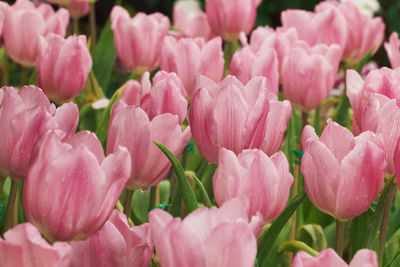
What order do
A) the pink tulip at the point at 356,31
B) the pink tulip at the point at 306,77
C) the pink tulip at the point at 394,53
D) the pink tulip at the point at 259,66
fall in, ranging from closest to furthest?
the pink tulip at the point at 259,66 → the pink tulip at the point at 306,77 → the pink tulip at the point at 394,53 → the pink tulip at the point at 356,31

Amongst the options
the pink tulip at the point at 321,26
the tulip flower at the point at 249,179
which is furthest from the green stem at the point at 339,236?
the pink tulip at the point at 321,26

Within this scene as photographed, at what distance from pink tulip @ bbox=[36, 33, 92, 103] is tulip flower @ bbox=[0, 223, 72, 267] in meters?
0.64

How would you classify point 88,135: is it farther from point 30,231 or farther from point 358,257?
point 358,257

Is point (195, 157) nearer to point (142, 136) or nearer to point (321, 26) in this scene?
point (321, 26)

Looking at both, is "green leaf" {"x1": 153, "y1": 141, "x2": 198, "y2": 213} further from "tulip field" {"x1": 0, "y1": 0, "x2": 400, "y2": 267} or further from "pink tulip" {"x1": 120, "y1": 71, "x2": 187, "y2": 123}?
"pink tulip" {"x1": 120, "y1": 71, "x2": 187, "y2": 123}

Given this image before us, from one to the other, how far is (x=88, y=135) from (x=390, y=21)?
150 inches

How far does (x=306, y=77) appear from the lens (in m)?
1.34

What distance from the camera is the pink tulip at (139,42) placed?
1554 millimetres

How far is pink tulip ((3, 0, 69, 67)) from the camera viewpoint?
154cm

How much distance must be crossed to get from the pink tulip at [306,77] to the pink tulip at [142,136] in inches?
17.6

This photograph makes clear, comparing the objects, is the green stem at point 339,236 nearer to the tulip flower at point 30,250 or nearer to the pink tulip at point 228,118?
the pink tulip at point 228,118

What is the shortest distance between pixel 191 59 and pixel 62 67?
243 millimetres

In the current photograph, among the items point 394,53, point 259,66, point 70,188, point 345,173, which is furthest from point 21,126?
point 394,53

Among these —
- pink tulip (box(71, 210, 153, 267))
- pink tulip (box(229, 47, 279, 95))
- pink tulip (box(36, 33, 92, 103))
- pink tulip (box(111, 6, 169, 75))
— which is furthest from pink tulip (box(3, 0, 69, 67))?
pink tulip (box(71, 210, 153, 267))
